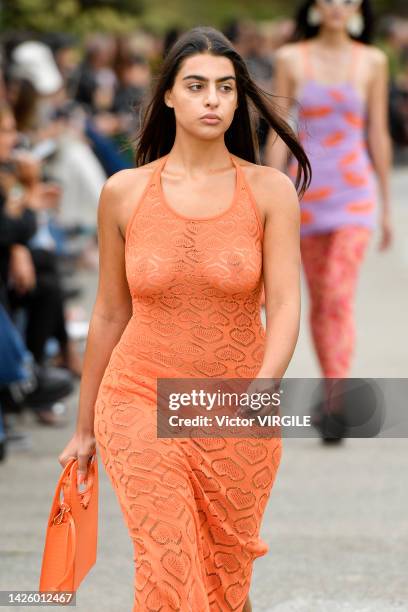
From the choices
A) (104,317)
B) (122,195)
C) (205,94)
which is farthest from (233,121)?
(104,317)

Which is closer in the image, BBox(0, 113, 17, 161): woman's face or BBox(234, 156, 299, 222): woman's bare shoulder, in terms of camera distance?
BBox(234, 156, 299, 222): woman's bare shoulder

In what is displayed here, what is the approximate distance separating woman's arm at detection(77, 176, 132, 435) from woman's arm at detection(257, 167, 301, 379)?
42 cm

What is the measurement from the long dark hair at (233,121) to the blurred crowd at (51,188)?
91 millimetres

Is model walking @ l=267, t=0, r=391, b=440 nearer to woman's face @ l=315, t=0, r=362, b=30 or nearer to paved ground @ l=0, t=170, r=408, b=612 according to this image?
woman's face @ l=315, t=0, r=362, b=30

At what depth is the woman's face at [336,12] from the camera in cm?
803

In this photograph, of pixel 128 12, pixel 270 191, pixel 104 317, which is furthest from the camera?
pixel 128 12

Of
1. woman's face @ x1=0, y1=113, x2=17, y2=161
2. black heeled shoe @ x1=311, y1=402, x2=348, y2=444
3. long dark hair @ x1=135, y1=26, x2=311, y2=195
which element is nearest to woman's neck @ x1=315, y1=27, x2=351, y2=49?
black heeled shoe @ x1=311, y1=402, x2=348, y2=444

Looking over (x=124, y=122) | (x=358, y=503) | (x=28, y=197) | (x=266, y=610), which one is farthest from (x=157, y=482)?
(x=124, y=122)

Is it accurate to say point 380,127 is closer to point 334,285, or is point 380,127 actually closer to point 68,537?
point 334,285

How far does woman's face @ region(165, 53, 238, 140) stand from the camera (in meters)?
4.38

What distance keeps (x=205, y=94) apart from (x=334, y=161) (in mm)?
3674

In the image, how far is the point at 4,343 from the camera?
802 cm

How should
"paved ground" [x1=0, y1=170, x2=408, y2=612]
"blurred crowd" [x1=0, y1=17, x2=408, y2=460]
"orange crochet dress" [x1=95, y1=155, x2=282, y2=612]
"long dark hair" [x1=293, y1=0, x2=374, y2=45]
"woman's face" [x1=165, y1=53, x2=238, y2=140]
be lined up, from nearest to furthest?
1. "orange crochet dress" [x1=95, y1=155, x2=282, y2=612]
2. "woman's face" [x1=165, y1=53, x2=238, y2=140]
3. "paved ground" [x1=0, y1=170, x2=408, y2=612]
4. "long dark hair" [x1=293, y1=0, x2=374, y2=45]
5. "blurred crowd" [x1=0, y1=17, x2=408, y2=460]

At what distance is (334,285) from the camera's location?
797cm
